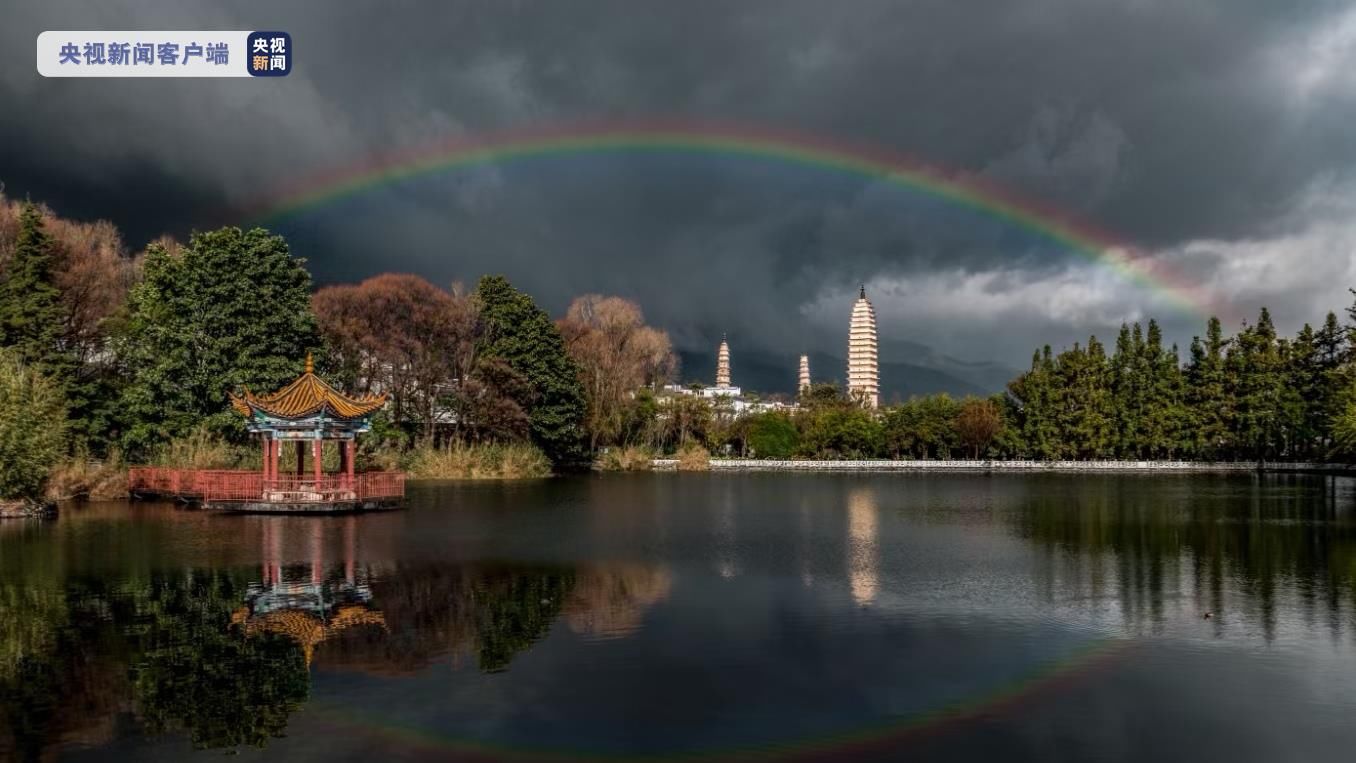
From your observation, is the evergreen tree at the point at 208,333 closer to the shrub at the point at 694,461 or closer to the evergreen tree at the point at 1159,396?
the shrub at the point at 694,461

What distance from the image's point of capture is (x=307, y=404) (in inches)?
1490

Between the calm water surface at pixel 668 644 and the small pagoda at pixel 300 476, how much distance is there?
4.50m

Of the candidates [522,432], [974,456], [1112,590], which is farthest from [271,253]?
[974,456]

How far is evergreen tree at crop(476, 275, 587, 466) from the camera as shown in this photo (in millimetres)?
69312

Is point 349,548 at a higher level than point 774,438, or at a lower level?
lower

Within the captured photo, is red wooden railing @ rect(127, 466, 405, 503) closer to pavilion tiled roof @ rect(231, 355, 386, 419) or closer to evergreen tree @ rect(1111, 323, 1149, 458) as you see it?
pavilion tiled roof @ rect(231, 355, 386, 419)

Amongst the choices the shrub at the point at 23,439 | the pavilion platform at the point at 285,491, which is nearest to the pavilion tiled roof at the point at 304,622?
the pavilion platform at the point at 285,491

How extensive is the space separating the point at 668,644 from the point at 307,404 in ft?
83.9

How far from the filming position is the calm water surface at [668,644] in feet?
40.1

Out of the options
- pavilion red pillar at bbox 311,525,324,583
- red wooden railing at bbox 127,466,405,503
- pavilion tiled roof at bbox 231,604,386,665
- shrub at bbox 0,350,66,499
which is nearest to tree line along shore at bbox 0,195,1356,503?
shrub at bbox 0,350,66,499

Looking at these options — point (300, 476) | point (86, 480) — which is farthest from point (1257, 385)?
point (86, 480)

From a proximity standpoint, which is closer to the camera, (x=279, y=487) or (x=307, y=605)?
(x=307, y=605)

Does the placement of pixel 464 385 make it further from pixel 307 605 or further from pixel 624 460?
pixel 307 605

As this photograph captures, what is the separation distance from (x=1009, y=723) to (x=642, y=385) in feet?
234
